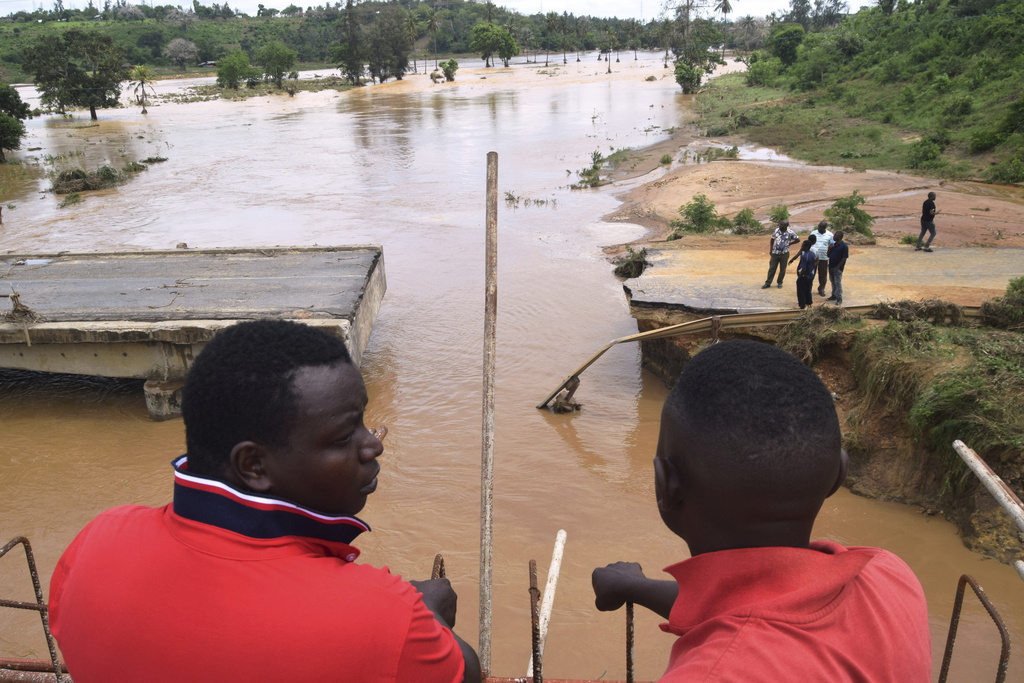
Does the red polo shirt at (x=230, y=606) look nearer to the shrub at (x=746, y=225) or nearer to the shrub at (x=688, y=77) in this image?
the shrub at (x=746, y=225)

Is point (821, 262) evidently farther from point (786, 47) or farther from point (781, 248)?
point (786, 47)

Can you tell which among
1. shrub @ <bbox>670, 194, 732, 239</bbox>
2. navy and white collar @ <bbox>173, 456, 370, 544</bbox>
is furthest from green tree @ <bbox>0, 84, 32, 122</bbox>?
navy and white collar @ <bbox>173, 456, 370, 544</bbox>

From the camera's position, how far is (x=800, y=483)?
131 cm

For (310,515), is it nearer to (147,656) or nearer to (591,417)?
(147,656)

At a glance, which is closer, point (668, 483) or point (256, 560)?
point (256, 560)

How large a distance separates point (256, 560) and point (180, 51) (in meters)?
94.0

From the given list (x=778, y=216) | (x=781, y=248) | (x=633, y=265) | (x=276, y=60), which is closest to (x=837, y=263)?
(x=781, y=248)

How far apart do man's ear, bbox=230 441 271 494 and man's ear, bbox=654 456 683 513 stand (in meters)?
0.80

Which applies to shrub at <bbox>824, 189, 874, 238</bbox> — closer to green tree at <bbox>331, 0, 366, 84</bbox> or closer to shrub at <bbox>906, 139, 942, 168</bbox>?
shrub at <bbox>906, 139, 942, 168</bbox>

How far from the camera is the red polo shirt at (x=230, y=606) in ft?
3.98

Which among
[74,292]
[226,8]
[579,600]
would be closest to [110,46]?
[74,292]

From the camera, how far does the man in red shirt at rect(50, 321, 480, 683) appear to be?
4.00ft

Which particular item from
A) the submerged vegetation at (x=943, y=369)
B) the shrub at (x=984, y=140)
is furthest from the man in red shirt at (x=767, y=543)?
the shrub at (x=984, y=140)

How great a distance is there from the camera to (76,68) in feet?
133
